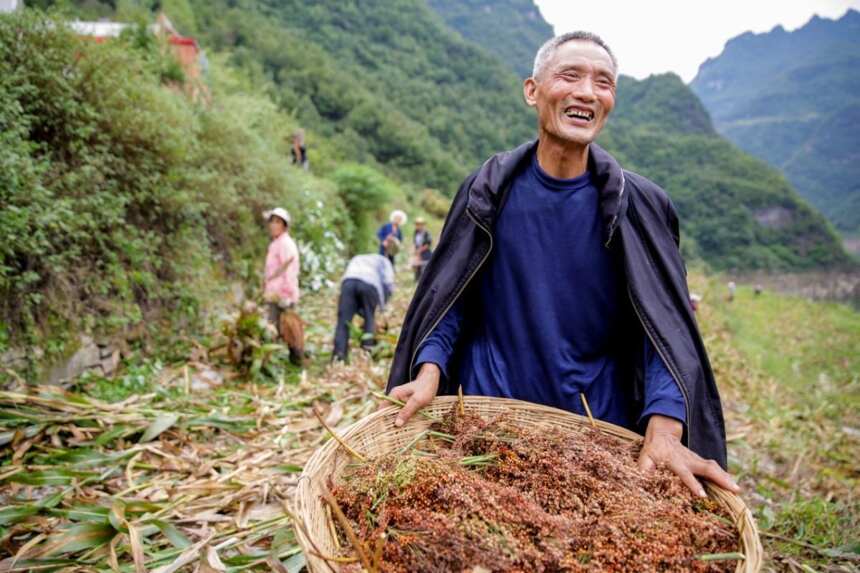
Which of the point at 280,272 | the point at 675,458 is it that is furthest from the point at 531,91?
the point at 280,272

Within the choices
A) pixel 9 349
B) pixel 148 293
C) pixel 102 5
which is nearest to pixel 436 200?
pixel 102 5

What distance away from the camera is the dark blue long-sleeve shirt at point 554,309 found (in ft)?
6.61

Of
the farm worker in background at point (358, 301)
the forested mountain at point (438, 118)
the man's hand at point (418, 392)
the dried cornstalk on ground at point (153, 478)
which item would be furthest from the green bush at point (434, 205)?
the man's hand at point (418, 392)

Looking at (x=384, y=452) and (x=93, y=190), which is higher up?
(x=93, y=190)

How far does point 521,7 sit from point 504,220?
476 ft

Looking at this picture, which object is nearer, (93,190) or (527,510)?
(527,510)

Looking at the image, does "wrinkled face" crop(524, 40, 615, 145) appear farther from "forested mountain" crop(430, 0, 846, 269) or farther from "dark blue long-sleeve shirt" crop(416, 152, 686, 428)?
"forested mountain" crop(430, 0, 846, 269)

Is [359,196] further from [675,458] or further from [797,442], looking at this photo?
[675,458]

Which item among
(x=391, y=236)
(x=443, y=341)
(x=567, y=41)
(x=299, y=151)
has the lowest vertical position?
(x=443, y=341)

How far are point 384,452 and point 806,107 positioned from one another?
16590 centimetres

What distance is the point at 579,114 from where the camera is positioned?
1952mm

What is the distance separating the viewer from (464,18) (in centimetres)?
11625

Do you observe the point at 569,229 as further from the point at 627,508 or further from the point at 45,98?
the point at 45,98

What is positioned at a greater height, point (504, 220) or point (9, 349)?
point (504, 220)
